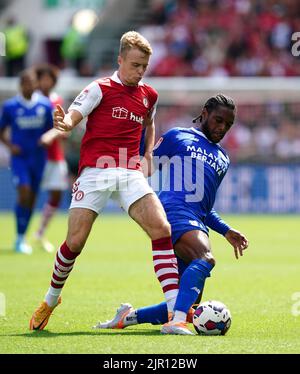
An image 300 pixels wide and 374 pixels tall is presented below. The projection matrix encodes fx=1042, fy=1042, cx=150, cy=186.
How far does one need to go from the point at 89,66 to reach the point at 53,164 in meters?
11.9

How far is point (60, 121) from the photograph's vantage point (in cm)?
779

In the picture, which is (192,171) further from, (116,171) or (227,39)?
(227,39)

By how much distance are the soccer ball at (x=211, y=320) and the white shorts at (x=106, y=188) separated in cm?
101

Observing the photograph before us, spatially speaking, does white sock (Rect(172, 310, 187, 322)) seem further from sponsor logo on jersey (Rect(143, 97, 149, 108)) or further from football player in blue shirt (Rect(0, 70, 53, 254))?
football player in blue shirt (Rect(0, 70, 53, 254))

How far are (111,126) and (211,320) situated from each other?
68.4 inches

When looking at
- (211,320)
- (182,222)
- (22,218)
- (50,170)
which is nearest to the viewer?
(211,320)

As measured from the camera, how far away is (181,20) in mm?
28812

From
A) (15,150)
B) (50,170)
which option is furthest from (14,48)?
(15,150)

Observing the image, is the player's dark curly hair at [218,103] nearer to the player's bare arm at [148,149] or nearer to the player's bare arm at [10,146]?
the player's bare arm at [148,149]

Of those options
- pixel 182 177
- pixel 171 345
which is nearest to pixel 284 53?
pixel 182 177

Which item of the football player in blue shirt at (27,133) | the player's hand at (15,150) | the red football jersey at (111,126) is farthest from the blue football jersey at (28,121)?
the red football jersey at (111,126)
